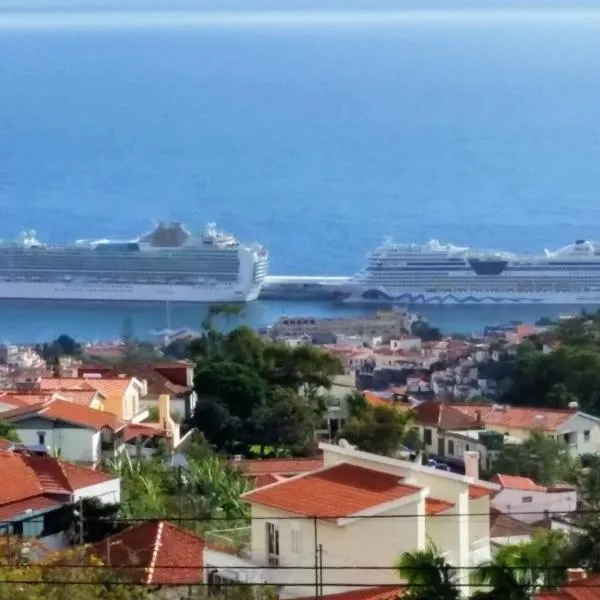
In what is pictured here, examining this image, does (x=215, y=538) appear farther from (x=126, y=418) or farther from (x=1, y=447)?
(x=126, y=418)

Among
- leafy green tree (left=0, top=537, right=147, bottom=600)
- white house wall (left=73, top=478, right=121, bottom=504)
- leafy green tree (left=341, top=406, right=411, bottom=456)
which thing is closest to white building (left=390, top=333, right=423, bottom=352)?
leafy green tree (left=341, top=406, right=411, bottom=456)

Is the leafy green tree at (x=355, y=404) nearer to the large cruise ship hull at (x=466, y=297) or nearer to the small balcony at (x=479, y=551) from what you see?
the small balcony at (x=479, y=551)

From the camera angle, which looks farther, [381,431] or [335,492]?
[381,431]

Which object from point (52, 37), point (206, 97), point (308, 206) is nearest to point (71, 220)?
point (308, 206)

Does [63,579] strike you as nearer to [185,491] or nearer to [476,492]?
[476,492]

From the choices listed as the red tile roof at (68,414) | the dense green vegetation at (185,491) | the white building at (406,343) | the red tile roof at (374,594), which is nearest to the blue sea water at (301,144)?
the white building at (406,343)

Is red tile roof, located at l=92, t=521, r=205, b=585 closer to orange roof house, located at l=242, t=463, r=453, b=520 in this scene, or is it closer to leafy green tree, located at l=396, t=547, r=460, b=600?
orange roof house, located at l=242, t=463, r=453, b=520

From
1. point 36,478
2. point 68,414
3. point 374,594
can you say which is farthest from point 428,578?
point 68,414

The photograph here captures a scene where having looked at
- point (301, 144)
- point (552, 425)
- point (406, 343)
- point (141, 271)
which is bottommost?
point (406, 343)
